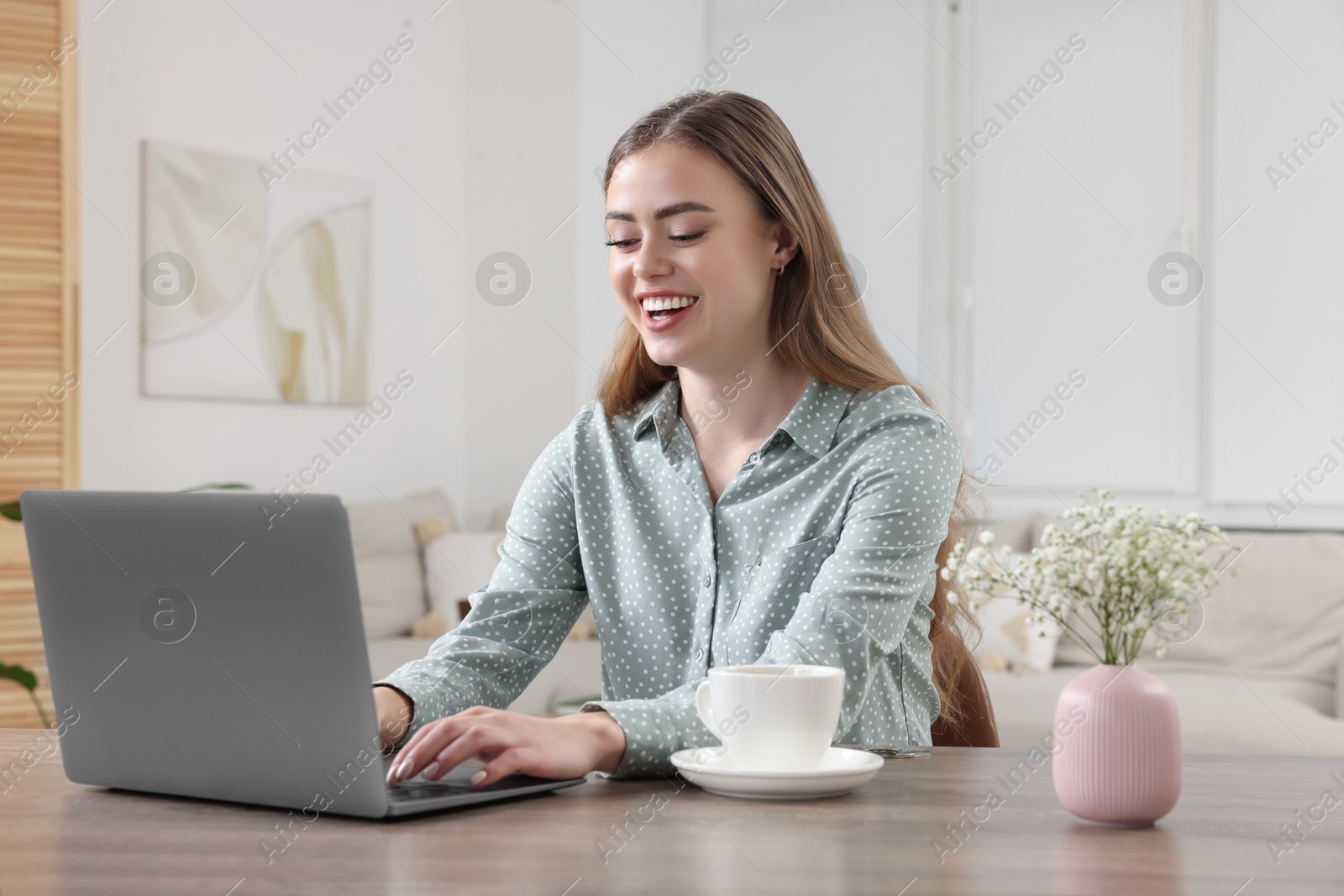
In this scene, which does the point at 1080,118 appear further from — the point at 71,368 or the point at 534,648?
the point at 534,648

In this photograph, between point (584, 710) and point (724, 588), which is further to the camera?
point (724, 588)

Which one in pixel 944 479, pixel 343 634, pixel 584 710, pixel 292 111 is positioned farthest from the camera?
pixel 292 111

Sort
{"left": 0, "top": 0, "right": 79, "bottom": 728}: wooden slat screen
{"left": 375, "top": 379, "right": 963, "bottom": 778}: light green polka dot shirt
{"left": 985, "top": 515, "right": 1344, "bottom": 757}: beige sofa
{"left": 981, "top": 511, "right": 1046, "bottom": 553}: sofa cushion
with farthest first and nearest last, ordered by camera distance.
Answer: {"left": 981, "top": 511, "right": 1046, "bottom": 553}: sofa cushion → {"left": 0, "top": 0, "right": 79, "bottom": 728}: wooden slat screen → {"left": 985, "top": 515, "right": 1344, "bottom": 757}: beige sofa → {"left": 375, "top": 379, "right": 963, "bottom": 778}: light green polka dot shirt

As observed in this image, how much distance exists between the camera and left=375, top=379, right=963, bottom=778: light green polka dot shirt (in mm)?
1326

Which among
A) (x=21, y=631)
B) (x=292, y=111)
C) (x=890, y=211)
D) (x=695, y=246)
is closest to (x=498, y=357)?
(x=292, y=111)

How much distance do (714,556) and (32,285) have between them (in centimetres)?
287

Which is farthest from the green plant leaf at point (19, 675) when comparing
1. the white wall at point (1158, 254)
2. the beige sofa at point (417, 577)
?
the white wall at point (1158, 254)

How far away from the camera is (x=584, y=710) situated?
111 cm

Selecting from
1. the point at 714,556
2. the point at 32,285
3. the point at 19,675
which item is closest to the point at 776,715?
the point at 714,556

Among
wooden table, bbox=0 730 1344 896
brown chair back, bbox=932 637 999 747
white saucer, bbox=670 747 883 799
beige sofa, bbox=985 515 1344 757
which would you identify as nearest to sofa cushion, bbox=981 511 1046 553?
beige sofa, bbox=985 515 1344 757

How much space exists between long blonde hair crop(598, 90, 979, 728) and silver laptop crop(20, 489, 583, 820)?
0.70 m

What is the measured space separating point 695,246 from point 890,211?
11.8ft

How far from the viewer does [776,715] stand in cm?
99

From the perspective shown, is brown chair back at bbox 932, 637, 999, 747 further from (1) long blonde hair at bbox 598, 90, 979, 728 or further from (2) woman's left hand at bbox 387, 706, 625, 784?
(2) woman's left hand at bbox 387, 706, 625, 784
